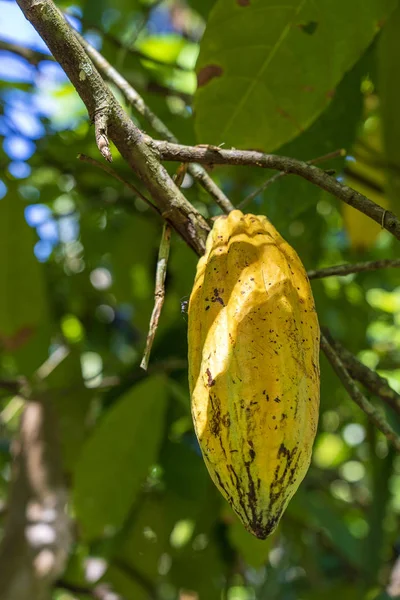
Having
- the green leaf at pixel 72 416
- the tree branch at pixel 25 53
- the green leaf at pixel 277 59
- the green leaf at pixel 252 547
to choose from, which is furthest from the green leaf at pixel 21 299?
the green leaf at pixel 277 59

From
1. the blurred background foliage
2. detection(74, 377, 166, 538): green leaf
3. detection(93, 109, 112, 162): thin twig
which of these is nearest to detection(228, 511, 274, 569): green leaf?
the blurred background foliage

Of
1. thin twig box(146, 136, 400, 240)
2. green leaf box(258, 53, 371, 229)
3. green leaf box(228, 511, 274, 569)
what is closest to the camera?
thin twig box(146, 136, 400, 240)

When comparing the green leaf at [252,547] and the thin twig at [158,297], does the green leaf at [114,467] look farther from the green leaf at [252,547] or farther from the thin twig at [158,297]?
the thin twig at [158,297]

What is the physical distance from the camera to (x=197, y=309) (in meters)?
0.70

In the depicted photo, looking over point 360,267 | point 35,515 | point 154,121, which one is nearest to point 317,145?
point 154,121

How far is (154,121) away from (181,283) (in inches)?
20.9

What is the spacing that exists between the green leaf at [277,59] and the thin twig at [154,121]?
109 millimetres

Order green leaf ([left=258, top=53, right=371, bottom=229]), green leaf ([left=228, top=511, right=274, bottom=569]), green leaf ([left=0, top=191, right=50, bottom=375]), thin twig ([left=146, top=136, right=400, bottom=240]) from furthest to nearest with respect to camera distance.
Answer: green leaf ([left=0, top=191, right=50, bottom=375]) < green leaf ([left=228, top=511, right=274, bottom=569]) < green leaf ([left=258, top=53, right=371, bottom=229]) < thin twig ([left=146, top=136, right=400, bottom=240])

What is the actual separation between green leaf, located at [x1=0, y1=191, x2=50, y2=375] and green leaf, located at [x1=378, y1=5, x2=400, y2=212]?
83cm

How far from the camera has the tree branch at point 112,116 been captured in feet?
2.21

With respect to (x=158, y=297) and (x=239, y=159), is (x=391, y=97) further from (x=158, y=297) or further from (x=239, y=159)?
(x=158, y=297)

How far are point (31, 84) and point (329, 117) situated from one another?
1.21 m

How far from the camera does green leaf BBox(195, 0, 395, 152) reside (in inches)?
40.7

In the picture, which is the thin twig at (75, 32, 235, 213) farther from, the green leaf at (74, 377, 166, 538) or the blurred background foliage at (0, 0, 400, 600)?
the green leaf at (74, 377, 166, 538)
